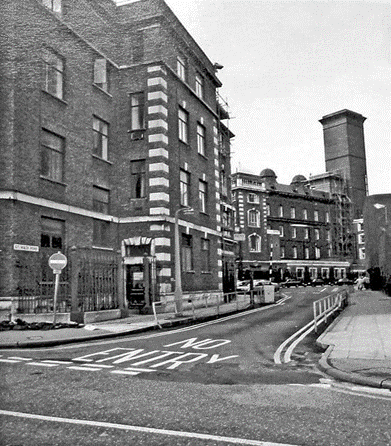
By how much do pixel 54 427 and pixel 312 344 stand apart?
995 centimetres

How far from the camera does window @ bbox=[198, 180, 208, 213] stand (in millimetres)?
30500

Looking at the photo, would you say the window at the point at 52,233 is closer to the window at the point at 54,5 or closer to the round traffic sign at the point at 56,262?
the round traffic sign at the point at 56,262

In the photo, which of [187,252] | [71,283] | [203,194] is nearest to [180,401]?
[71,283]

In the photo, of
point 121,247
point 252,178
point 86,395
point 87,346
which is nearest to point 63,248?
point 121,247

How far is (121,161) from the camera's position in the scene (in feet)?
85.1

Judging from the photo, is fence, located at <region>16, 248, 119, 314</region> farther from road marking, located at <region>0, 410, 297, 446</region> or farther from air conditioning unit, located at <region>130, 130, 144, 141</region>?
road marking, located at <region>0, 410, 297, 446</region>

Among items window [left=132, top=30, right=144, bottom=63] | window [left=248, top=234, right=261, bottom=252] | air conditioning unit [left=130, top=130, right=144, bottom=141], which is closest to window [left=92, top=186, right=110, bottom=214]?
air conditioning unit [left=130, top=130, right=144, bottom=141]

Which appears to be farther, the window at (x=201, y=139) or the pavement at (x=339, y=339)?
the window at (x=201, y=139)

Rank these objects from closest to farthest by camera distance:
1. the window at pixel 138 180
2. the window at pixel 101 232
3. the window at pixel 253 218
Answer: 1. the window at pixel 101 232
2. the window at pixel 138 180
3. the window at pixel 253 218

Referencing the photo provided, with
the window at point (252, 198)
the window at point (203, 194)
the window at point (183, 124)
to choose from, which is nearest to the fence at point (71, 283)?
the window at point (183, 124)

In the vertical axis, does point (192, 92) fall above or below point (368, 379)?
above

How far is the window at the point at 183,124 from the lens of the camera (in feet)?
92.8

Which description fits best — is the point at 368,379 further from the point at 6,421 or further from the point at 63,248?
the point at 63,248

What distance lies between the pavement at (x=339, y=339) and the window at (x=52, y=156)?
685cm
